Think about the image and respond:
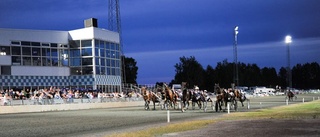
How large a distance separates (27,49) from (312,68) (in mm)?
162287

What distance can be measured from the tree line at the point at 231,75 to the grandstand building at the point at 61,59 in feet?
159

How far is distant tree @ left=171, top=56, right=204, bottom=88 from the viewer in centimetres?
11200

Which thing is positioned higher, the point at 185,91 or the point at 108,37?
the point at 108,37

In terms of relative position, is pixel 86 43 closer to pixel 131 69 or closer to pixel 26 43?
pixel 26 43

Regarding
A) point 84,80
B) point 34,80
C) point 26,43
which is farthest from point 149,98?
point 26,43

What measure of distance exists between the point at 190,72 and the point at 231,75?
737 inches

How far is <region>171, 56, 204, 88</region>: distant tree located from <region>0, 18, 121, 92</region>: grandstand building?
155ft

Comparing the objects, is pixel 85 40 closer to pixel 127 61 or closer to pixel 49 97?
pixel 49 97

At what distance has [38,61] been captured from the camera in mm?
57594

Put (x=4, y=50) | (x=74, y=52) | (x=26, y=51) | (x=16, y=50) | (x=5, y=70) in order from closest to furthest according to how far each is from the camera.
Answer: (x=5, y=70)
(x=4, y=50)
(x=16, y=50)
(x=26, y=51)
(x=74, y=52)

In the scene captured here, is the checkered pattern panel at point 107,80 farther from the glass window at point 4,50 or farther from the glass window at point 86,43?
the glass window at point 4,50

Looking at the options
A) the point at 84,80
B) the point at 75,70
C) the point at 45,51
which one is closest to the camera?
the point at 45,51

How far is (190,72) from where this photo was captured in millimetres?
113188

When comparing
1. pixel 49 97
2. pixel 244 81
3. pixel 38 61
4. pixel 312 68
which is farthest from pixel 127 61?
pixel 312 68
